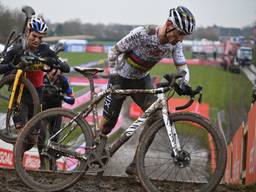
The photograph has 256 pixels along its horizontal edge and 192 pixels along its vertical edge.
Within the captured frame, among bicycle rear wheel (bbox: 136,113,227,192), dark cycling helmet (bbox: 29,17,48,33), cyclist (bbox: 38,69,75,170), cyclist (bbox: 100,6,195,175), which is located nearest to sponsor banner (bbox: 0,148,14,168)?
cyclist (bbox: 38,69,75,170)

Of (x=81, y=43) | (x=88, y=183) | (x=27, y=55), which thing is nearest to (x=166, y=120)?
(x=88, y=183)

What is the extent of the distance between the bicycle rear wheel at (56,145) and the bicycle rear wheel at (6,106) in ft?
3.97

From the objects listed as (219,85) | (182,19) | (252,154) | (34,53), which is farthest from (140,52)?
(219,85)

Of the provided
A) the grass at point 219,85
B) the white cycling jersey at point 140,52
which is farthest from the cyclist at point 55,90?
the grass at point 219,85

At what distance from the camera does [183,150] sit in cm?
537

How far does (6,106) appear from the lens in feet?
24.3

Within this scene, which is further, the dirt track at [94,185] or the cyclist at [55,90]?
the cyclist at [55,90]

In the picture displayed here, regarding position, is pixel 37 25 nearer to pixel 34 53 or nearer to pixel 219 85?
pixel 34 53

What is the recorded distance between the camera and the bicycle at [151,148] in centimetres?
529

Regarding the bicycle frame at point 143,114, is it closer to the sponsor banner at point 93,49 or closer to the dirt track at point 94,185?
the dirt track at point 94,185

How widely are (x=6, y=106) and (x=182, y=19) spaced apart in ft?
10.5

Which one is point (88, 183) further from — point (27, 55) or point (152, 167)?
point (27, 55)

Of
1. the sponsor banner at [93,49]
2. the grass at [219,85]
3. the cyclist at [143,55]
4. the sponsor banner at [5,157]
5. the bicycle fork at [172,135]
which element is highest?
the cyclist at [143,55]

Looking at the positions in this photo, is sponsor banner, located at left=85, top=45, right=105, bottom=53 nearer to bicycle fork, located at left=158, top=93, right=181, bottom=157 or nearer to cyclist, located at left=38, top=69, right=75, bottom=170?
cyclist, located at left=38, top=69, right=75, bottom=170
